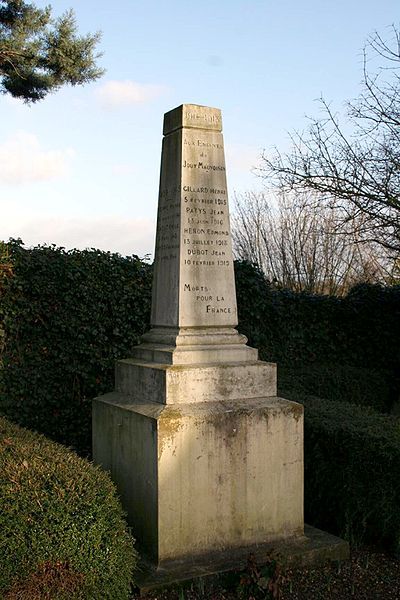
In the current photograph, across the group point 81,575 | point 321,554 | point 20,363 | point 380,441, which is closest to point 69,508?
point 81,575

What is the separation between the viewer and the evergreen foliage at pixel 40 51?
943 cm

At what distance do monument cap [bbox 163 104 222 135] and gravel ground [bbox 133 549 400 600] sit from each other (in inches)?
120

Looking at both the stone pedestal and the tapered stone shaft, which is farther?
the tapered stone shaft

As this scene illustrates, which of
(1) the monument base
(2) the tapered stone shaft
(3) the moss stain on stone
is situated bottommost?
(1) the monument base

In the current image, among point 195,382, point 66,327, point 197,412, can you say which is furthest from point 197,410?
point 66,327

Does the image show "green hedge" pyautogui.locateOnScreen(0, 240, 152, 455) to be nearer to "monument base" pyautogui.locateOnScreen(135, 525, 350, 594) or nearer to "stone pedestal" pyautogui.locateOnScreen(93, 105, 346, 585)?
"stone pedestal" pyautogui.locateOnScreen(93, 105, 346, 585)

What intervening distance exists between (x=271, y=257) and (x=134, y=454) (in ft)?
49.7

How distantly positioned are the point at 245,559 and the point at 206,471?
66cm

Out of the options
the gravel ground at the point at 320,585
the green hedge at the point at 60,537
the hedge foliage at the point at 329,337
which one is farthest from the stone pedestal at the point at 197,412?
the hedge foliage at the point at 329,337

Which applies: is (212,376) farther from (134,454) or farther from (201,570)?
(201,570)

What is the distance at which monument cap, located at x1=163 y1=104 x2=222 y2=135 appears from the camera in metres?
4.81

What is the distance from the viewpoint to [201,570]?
428 centimetres

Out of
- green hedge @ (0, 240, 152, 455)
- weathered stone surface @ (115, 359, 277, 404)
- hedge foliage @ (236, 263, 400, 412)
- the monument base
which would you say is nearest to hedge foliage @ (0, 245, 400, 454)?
green hedge @ (0, 240, 152, 455)

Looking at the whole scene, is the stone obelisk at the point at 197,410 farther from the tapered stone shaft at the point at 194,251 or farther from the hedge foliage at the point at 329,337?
the hedge foliage at the point at 329,337
